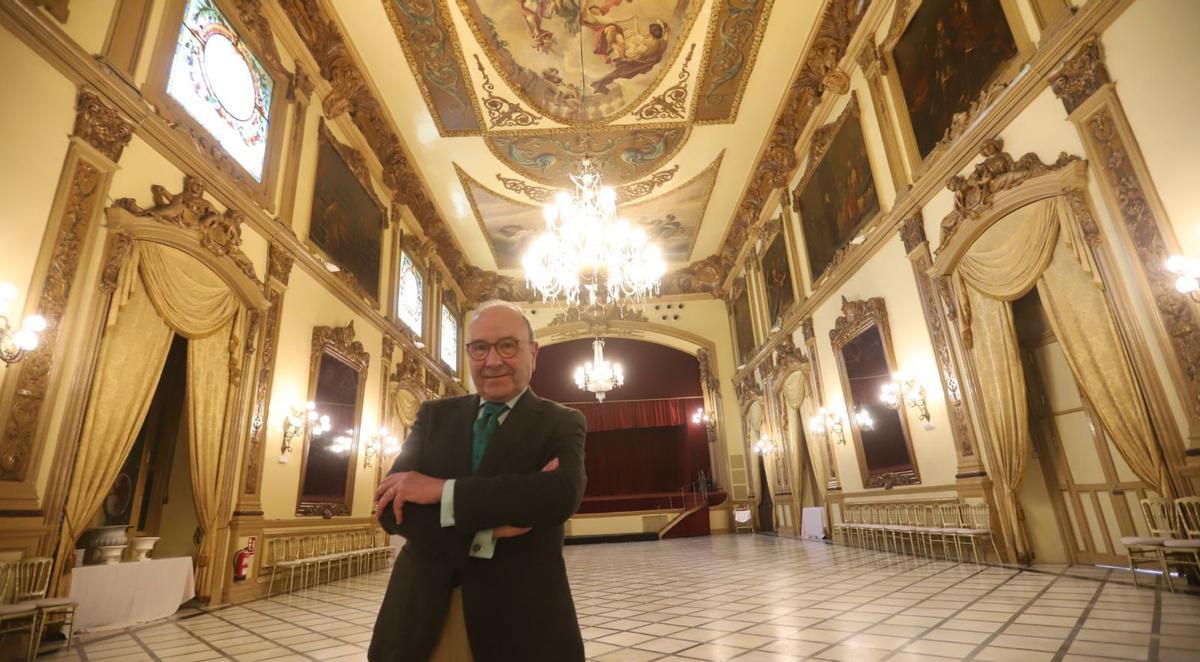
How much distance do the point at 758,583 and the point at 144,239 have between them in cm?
651

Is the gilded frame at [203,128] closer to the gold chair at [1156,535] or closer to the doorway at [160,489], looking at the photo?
the doorway at [160,489]

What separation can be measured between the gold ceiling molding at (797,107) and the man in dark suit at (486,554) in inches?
360

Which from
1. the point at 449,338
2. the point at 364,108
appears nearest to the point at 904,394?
the point at 364,108

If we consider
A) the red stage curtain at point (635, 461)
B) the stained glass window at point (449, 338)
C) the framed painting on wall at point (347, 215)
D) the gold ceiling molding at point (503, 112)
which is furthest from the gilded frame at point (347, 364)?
the red stage curtain at point (635, 461)

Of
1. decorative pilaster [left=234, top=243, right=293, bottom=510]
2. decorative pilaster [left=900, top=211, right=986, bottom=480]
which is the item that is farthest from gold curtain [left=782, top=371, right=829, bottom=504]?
decorative pilaster [left=234, top=243, right=293, bottom=510]

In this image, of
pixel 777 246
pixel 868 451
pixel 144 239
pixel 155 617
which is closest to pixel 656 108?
pixel 777 246

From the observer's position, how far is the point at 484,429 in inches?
52.5

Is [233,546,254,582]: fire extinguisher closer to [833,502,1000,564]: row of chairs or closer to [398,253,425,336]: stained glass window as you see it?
[398,253,425,336]: stained glass window

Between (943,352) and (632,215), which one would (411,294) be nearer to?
(632,215)

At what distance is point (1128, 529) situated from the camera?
5227mm

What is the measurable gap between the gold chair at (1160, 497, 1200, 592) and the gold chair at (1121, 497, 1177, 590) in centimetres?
4

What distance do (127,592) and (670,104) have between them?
32.0 feet

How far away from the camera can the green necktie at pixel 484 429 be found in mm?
1288

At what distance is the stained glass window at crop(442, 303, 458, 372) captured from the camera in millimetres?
14648
